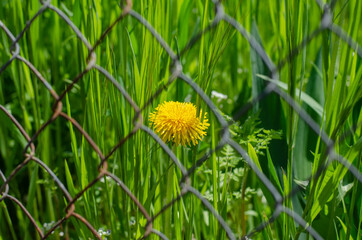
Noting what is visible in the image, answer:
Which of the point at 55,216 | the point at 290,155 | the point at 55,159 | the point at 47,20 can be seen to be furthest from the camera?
the point at 47,20

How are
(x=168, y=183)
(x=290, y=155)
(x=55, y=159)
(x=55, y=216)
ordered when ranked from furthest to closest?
(x=55, y=159), (x=55, y=216), (x=168, y=183), (x=290, y=155)

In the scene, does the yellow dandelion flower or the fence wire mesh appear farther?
the yellow dandelion flower

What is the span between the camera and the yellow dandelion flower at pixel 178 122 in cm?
89

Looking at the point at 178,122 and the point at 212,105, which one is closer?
the point at 212,105

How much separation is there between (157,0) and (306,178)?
24.7 inches

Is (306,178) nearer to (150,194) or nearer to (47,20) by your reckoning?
(150,194)

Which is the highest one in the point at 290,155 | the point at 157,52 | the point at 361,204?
the point at 157,52

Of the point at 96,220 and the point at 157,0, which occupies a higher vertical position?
the point at 157,0

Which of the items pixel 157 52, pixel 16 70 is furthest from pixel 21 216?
pixel 157 52

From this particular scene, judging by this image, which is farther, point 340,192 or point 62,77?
point 62,77

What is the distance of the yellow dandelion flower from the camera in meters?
0.89

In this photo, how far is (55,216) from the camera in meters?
1.52

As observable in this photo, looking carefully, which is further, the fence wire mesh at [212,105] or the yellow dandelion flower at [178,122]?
the yellow dandelion flower at [178,122]

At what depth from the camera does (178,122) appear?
0.89m
